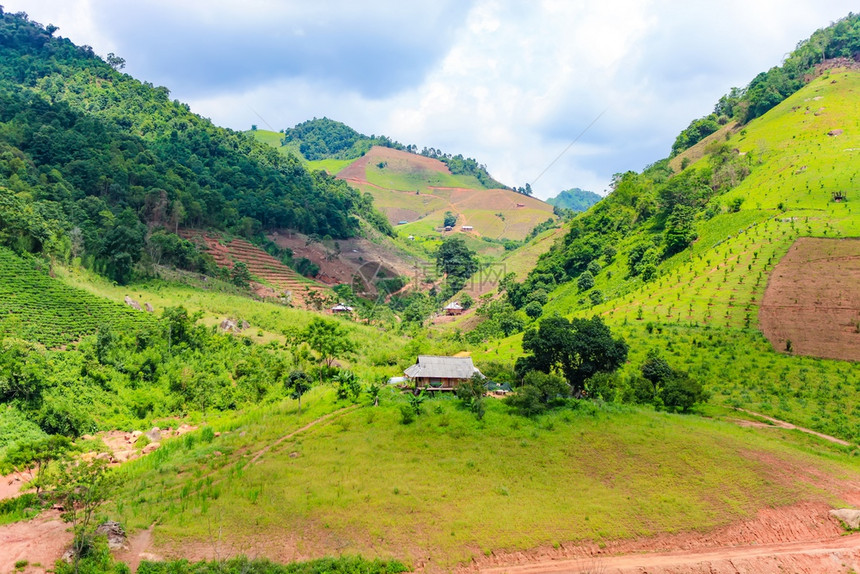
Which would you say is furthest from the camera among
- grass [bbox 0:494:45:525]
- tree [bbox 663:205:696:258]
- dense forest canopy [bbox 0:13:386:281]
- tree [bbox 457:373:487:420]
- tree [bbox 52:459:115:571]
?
tree [bbox 663:205:696:258]

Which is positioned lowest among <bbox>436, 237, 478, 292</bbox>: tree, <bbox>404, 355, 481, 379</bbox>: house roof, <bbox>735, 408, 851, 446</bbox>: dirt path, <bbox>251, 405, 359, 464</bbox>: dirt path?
<bbox>251, 405, 359, 464</bbox>: dirt path

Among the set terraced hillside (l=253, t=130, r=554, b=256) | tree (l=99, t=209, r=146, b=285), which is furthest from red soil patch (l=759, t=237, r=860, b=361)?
terraced hillside (l=253, t=130, r=554, b=256)

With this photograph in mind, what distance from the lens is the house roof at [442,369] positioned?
116 ft

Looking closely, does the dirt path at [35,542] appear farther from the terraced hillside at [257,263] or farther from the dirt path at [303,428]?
the terraced hillside at [257,263]

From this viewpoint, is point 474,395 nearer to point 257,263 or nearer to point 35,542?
point 35,542

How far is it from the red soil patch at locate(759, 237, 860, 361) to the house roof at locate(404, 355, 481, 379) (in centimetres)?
2260

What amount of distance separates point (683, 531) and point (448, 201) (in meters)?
161

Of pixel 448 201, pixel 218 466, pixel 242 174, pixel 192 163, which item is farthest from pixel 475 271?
pixel 448 201

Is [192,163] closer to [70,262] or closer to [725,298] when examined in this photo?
[70,262]

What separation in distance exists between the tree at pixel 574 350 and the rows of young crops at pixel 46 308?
29.2 metres

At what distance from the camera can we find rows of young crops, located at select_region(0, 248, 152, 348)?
3556 cm

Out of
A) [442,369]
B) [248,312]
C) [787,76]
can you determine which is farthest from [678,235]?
[787,76]

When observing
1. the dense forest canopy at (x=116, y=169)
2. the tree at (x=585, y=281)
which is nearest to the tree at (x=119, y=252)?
the dense forest canopy at (x=116, y=169)

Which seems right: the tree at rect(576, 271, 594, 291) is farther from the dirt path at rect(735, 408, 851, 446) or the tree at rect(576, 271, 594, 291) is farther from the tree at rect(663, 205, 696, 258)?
the dirt path at rect(735, 408, 851, 446)
